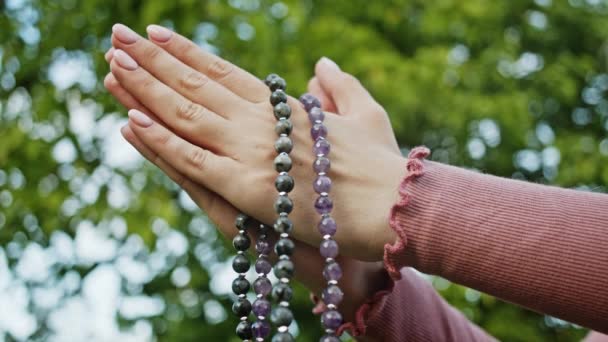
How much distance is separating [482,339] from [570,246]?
1.54 feet

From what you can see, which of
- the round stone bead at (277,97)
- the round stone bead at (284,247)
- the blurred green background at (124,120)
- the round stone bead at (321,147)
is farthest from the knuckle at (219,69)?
the blurred green background at (124,120)

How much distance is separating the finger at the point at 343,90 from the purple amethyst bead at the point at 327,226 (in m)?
0.27

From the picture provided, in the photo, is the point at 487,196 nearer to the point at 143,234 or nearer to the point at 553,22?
the point at 143,234

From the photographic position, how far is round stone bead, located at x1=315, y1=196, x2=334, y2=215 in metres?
0.95

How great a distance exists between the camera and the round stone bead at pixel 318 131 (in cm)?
102

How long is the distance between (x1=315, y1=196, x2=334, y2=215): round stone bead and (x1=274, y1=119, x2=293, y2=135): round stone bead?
109 mm

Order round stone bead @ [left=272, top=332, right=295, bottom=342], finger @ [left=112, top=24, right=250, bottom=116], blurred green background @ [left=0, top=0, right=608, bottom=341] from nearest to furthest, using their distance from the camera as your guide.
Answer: round stone bead @ [left=272, top=332, right=295, bottom=342] → finger @ [left=112, top=24, right=250, bottom=116] → blurred green background @ [left=0, top=0, right=608, bottom=341]

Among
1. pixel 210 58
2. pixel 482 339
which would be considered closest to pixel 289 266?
pixel 210 58

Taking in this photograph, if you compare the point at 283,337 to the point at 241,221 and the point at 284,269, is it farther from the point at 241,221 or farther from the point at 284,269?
the point at 241,221

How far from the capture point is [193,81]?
3.59 ft

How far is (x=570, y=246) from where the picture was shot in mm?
885

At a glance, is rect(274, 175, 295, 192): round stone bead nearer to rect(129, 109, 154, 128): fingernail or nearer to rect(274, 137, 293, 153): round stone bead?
rect(274, 137, 293, 153): round stone bead

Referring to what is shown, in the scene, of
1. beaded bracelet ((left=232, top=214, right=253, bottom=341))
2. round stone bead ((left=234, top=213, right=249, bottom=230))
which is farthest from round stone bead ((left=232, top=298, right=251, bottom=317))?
round stone bead ((left=234, top=213, right=249, bottom=230))

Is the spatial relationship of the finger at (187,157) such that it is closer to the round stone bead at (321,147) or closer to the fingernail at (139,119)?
the fingernail at (139,119)
